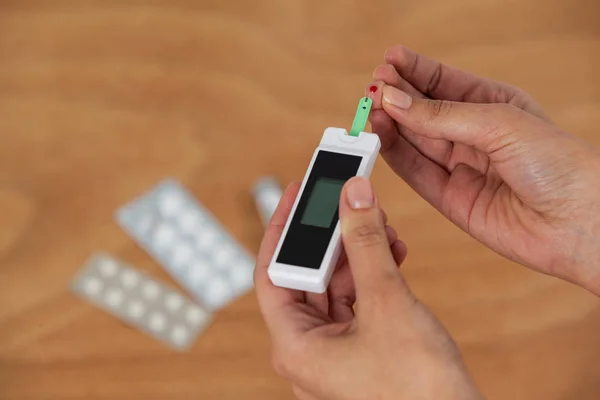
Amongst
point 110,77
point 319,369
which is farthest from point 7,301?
point 319,369

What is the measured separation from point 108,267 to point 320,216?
0.34 meters

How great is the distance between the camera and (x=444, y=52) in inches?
32.9

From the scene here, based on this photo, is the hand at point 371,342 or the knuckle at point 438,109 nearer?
the hand at point 371,342

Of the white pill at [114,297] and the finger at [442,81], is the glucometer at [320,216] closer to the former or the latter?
the finger at [442,81]

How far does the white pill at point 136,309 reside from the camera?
71cm

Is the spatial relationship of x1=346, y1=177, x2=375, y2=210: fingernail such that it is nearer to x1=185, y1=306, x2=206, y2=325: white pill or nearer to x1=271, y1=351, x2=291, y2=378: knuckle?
x1=271, y1=351, x2=291, y2=378: knuckle

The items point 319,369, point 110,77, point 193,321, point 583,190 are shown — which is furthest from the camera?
point 110,77

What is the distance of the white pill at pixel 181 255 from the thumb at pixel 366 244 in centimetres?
31

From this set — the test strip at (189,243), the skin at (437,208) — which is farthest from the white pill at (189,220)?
the skin at (437,208)

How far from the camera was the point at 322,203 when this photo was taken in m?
0.53

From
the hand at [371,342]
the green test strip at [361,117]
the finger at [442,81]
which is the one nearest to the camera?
the hand at [371,342]

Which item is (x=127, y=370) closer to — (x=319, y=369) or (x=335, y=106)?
(x=319, y=369)

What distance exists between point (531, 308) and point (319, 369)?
0.36 m

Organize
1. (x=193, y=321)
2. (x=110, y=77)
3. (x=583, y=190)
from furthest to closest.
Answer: (x=110, y=77), (x=193, y=321), (x=583, y=190)
